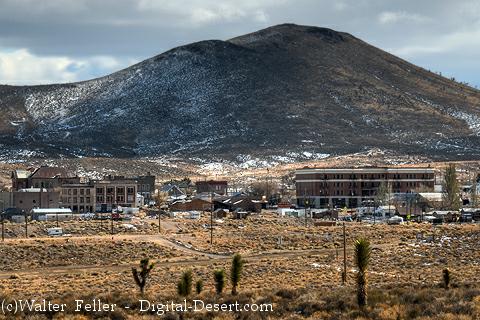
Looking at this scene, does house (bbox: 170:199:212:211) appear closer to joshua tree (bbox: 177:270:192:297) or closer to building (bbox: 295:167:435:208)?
building (bbox: 295:167:435:208)

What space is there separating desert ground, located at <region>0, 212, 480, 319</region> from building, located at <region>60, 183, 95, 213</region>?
24831 millimetres

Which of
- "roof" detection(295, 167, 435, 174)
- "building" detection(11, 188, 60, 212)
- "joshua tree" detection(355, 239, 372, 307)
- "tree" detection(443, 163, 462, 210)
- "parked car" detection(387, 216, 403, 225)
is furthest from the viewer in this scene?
"roof" detection(295, 167, 435, 174)

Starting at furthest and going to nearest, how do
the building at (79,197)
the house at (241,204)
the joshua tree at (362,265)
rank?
the house at (241,204) < the building at (79,197) < the joshua tree at (362,265)

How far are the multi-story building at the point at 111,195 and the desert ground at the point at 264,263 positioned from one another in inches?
985

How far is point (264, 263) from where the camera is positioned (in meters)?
68.9

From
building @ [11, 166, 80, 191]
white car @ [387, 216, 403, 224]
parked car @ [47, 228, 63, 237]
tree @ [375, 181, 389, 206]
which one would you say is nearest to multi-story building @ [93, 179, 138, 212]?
building @ [11, 166, 80, 191]

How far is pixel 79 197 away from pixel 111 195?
4.98 m

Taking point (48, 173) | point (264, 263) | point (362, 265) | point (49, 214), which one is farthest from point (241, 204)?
point (362, 265)

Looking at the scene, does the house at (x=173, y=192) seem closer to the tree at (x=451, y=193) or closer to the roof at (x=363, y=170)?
the roof at (x=363, y=170)

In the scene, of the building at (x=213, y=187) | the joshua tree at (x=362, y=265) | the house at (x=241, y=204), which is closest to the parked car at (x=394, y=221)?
the house at (x=241, y=204)

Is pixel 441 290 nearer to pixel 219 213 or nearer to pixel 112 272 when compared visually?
pixel 112 272

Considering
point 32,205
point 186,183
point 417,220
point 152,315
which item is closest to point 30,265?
point 152,315

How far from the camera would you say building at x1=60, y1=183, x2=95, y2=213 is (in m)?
130

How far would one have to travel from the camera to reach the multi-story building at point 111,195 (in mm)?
132975
